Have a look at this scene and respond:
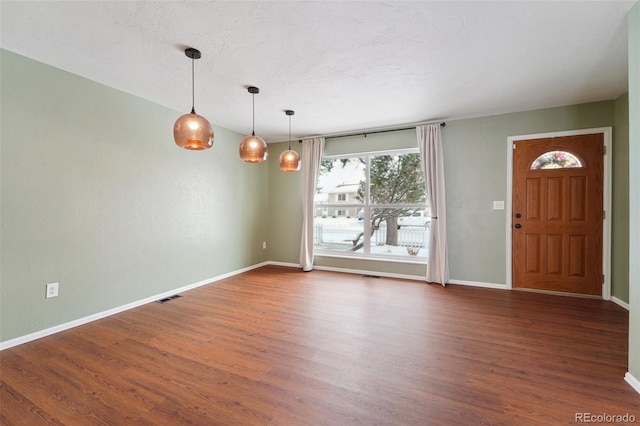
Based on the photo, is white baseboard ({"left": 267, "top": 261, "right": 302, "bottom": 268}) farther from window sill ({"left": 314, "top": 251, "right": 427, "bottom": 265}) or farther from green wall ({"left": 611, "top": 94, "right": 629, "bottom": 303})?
green wall ({"left": 611, "top": 94, "right": 629, "bottom": 303})

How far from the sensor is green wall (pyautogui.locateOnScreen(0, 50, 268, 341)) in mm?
2354

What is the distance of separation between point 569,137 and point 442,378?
3766 mm

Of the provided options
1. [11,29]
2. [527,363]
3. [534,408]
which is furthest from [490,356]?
[11,29]

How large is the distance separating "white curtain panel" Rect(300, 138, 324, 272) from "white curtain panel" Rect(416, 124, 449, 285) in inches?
76.2

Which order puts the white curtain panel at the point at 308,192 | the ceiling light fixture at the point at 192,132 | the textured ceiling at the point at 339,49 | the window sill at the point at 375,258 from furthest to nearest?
the white curtain panel at the point at 308,192, the window sill at the point at 375,258, the ceiling light fixture at the point at 192,132, the textured ceiling at the point at 339,49

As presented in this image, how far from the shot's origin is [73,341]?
7.95ft

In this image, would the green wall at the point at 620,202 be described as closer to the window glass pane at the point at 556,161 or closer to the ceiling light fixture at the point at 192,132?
the window glass pane at the point at 556,161

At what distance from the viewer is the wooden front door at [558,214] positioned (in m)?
3.49

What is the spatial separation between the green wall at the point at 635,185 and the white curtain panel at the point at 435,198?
2267mm

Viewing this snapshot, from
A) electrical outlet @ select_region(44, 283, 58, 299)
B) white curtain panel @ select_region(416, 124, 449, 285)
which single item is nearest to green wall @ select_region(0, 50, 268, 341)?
electrical outlet @ select_region(44, 283, 58, 299)

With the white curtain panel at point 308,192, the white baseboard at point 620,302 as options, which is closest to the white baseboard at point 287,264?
the white curtain panel at point 308,192

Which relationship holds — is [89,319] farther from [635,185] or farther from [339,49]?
[635,185]
